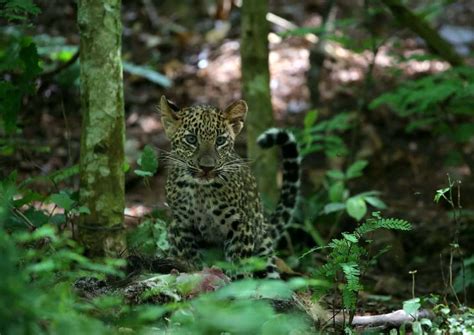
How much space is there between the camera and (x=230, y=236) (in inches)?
280

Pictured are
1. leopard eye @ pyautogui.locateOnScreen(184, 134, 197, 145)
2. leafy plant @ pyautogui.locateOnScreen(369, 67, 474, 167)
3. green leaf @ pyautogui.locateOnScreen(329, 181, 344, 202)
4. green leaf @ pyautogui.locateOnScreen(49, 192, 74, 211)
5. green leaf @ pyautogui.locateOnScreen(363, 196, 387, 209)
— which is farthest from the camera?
green leaf @ pyautogui.locateOnScreen(329, 181, 344, 202)

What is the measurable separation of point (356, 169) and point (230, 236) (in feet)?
9.54

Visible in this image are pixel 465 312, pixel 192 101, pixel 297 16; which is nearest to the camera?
pixel 465 312

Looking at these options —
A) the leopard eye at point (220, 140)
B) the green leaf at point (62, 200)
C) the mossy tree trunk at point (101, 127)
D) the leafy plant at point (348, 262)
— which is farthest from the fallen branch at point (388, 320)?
the green leaf at point (62, 200)

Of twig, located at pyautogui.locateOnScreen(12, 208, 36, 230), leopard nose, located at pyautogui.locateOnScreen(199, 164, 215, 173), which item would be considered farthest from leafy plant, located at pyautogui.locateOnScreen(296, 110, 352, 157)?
twig, located at pyautogui.locateOnScreen(12, 208, 36, 230)

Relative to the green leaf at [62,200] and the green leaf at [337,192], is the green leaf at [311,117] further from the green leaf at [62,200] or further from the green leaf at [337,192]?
the green leaf at [62,200]

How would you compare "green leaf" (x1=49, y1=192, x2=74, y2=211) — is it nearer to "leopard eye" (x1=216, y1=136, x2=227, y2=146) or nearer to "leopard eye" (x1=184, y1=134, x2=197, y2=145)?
"leopard eye" (x1=184, y1=134, x2=197, y2=145)

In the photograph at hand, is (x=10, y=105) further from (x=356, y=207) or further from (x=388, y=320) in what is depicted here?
(x=356, y=207)

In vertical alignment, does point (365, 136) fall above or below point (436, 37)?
below

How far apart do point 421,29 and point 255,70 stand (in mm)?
2633

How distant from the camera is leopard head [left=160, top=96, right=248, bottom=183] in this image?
22.0ft

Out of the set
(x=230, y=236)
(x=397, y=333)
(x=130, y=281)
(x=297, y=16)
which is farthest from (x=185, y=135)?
(x=297, y=16)

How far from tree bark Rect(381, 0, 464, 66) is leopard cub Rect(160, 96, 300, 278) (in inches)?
140

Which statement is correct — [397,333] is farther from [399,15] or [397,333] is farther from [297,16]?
[297,16]
